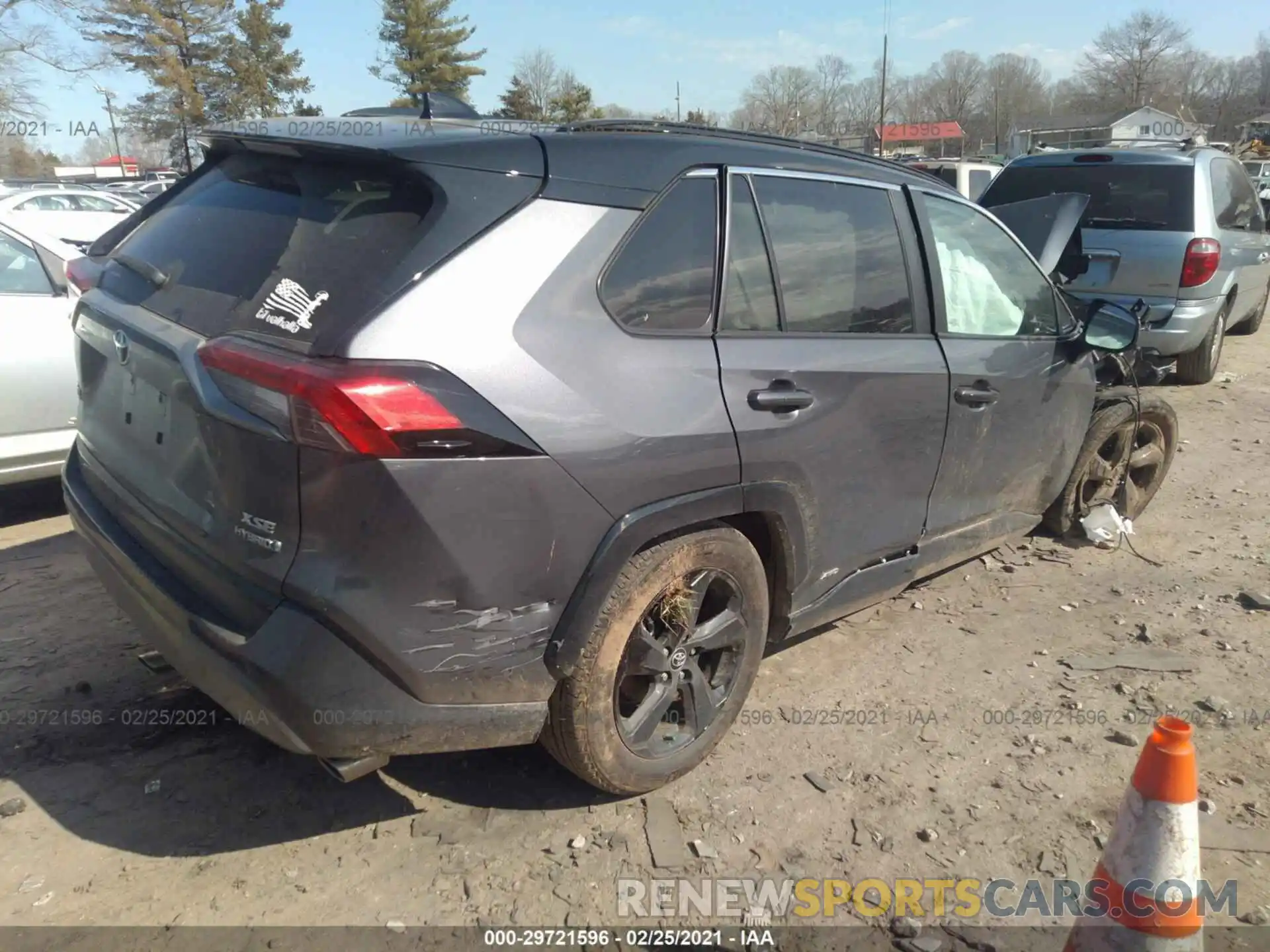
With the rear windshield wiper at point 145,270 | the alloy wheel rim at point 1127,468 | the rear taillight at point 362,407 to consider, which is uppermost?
the rear windshield wiper at point 145,270

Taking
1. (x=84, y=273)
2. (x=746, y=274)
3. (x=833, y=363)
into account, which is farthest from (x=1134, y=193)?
(x=84, y=273)

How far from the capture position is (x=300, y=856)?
2.53 metres

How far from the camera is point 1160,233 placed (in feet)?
23.5

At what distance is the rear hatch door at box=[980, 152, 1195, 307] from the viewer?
23.5ft

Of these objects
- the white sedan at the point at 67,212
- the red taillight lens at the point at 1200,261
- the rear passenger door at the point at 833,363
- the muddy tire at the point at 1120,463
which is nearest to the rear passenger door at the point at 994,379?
the rear passenger door at the point at 833,363

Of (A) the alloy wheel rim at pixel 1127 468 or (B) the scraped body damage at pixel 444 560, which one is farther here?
(A) the alloy wheel rim at pixel 1127 468

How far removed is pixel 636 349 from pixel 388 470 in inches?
29.0

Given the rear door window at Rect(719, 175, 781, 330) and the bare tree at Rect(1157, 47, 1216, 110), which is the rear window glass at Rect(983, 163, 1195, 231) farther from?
the bare tree at Rect(1157, 47, 1216, 110)

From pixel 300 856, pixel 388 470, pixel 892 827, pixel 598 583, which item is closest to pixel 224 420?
pixel 388 470

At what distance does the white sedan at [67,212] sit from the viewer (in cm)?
674

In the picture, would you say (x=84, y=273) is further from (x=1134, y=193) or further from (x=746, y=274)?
(x=1134, y=193)

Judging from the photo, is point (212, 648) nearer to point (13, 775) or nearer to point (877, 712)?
point (13, 775)

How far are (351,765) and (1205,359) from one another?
825 cm

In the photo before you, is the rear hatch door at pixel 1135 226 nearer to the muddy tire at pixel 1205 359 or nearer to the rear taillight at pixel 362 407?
the muddy tire at pixel 1205 359
